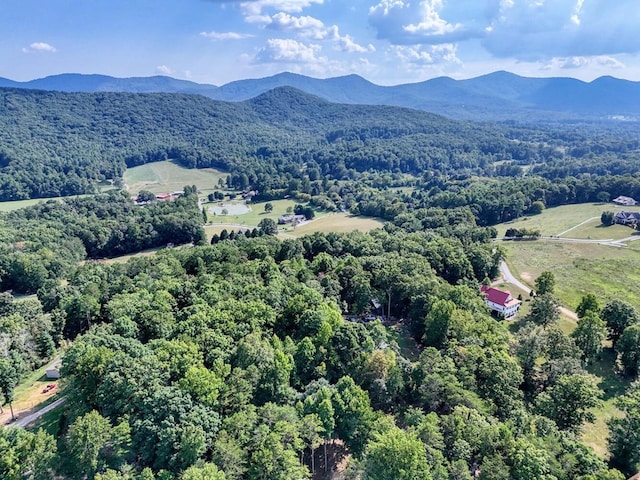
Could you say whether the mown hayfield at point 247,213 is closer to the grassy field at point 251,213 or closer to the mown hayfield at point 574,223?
the grassy field at point 251,213

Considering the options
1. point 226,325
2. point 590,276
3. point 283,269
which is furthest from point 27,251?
point 590,276

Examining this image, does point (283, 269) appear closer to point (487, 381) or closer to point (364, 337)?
point (364, 337)

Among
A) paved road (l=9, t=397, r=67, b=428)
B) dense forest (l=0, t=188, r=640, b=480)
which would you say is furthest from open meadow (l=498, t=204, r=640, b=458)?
paved road (l=9, t=397, r=67, b=428)

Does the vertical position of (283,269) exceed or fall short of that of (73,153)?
it falls short

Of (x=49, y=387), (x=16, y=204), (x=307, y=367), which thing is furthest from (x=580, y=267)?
(x=16, y=204)

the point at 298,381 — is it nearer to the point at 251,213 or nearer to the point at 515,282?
the point at 515,282

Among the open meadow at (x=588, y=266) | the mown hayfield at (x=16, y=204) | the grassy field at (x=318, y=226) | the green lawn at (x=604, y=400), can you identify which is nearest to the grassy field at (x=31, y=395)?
the green lawn at (x=604, y=400)
